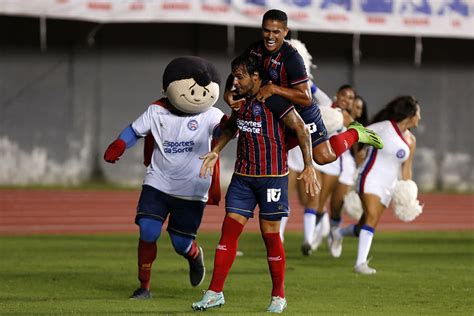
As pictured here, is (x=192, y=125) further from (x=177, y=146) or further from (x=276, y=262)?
(x=276, y=262)

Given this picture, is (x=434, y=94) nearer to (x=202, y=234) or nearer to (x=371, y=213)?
(x=202, y=234)

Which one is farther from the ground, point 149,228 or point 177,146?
point 177,146

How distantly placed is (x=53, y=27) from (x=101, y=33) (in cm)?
105

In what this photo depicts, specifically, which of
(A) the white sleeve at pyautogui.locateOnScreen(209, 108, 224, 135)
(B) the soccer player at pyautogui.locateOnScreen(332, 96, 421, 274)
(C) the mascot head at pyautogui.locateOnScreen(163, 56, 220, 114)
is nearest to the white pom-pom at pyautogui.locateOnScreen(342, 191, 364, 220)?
(B) the soccer player at pyautogui.locateOnScreen(332, 96, 421, 274)

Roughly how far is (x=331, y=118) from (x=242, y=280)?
2903 millimetres

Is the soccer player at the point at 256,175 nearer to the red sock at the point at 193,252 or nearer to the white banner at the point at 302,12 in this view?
the red sock at the point at 193,252

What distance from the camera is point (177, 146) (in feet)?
33.6

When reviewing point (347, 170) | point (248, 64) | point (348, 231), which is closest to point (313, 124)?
point (248, 64)

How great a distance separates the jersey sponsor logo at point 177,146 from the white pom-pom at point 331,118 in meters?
3.79

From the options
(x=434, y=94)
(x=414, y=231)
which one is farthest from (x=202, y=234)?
(x=434, y=94)

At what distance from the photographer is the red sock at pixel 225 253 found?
30.7 feet

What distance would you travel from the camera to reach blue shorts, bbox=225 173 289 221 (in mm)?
9352

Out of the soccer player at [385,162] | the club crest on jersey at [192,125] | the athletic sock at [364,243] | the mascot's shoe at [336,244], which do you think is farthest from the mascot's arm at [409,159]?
the club crest on jersey at [192,125]

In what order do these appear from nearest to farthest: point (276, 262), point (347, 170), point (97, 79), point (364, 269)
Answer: point (276, 262) < point (364, 269) < point (347, 170) < point (97, 79)
